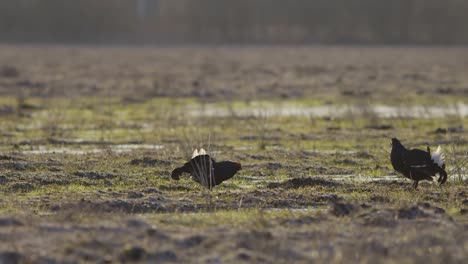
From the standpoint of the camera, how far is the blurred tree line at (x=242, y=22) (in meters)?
92.7

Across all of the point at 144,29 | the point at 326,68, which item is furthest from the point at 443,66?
the point at 144,29

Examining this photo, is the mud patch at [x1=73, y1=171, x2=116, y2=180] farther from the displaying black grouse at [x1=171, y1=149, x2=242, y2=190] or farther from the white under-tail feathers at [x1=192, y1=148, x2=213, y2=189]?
the white under-tail feathers at [x1=192, y1=148, x2=213, y2=189]

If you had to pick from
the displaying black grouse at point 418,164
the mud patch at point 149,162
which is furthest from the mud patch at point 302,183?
the mud patch at point 149,162

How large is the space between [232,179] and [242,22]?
83.8 meters

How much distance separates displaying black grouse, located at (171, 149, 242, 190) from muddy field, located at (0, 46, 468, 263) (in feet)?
0.66

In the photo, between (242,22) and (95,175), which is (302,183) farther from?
(242,22)

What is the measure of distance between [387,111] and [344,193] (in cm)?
1473

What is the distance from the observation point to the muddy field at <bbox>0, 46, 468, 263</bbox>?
8906 mm

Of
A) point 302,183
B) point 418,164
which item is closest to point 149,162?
point 302,183

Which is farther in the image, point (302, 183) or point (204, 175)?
point (302, 183)


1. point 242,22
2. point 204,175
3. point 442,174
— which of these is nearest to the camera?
point 204,175

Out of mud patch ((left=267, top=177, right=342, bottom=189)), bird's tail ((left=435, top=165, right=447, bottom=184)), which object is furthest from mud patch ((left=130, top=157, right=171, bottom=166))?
bird's tail ((left=435, top=165, right=447, bottom=184))

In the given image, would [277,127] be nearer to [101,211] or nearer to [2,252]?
[101,211]

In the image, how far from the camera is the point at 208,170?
12.4m
